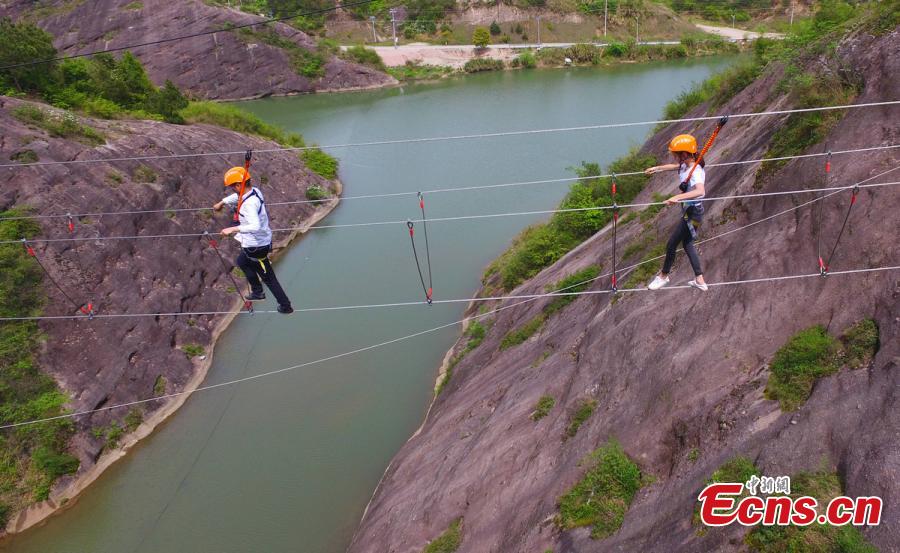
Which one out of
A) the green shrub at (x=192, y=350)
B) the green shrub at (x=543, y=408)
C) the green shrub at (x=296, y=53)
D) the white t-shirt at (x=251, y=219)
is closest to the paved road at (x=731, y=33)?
the green shrub at (x=296, y=53)

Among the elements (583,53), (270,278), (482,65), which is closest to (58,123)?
(270,278)

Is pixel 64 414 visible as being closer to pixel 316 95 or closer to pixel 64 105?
pixel 64 105

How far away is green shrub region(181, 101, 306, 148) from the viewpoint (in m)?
31.8

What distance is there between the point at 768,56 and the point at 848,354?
40.9 feet

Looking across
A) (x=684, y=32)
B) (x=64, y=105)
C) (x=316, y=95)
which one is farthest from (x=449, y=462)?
(x=684, y=32)

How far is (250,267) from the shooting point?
8047 millimetres

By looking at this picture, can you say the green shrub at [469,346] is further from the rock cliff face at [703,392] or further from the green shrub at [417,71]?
the green shrub at [417,71]

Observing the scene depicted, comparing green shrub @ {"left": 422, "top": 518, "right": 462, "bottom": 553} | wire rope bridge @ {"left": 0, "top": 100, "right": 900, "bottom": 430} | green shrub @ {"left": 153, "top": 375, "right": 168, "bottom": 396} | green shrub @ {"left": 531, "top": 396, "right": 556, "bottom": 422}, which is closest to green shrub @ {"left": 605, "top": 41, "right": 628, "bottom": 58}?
wire rope bridge @ {"left": 0, "top": 100, "right": 900, "bottom": 430}

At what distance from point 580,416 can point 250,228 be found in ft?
19.7

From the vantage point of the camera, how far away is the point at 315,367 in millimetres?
17453

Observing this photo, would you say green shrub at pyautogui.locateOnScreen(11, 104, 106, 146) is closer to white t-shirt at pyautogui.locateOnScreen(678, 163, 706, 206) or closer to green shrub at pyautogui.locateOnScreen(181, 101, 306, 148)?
green shrub at pyautogui.locateOnScreen(181, 101, 306, 148)

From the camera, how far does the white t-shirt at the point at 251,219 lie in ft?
23.0

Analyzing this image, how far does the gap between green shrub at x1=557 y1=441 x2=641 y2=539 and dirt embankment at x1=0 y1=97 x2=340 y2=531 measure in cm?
1363

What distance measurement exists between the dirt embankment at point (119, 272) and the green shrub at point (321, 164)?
8015 millimetres
